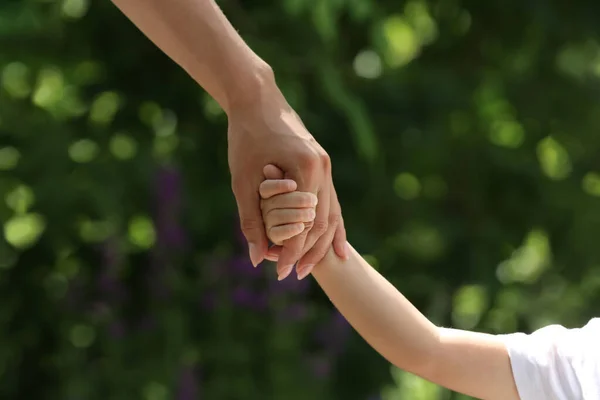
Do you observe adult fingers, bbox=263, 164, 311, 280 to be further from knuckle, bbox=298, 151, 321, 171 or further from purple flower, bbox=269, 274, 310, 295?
purple flower, bbox=269, 274, 310, 295

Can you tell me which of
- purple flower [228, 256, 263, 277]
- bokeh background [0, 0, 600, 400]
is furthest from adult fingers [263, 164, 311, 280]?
purple flower [228, 256, 263, 277]

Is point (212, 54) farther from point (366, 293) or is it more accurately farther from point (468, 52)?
point (468, 52)

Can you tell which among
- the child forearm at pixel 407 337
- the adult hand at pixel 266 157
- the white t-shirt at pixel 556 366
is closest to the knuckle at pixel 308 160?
the adult hand at pixel 266 157

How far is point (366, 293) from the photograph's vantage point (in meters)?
0.81

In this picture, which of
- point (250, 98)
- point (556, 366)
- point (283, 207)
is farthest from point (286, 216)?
point (556, 366)

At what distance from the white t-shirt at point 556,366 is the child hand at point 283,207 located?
0.30 metres

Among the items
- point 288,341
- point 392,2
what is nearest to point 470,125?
point 392,2

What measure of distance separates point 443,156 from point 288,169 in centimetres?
83

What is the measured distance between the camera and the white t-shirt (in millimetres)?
832

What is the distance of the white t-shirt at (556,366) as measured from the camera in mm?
832

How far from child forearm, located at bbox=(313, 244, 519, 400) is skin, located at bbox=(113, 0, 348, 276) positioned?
4.5 inches

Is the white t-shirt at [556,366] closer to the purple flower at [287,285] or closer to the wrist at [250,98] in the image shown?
the wrist at [250,98]

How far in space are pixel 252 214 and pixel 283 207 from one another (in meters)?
0.03

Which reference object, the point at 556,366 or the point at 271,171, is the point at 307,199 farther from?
the point at 556,366
